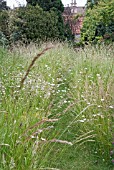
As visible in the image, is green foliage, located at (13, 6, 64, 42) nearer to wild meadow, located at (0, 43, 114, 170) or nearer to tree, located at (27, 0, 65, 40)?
tree, located at (27, 0, 65, 40)

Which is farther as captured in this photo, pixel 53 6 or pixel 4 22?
pixel 53 6

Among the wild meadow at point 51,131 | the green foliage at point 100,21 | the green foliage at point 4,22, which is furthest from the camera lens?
the green foliage at point 4,22

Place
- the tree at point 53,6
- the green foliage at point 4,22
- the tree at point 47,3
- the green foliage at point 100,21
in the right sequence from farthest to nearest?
the tree at point 47,3 → the tree at point 53,6 → the green foliage at point 4,22 → the green foliage at point 100,21

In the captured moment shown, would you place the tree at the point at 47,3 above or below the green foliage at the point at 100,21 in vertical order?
above

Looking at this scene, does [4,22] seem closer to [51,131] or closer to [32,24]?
[32,24]

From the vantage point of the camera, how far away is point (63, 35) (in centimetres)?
1359

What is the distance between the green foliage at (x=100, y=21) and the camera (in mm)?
8484

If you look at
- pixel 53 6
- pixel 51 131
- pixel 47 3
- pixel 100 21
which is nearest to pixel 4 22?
pixel 47 3

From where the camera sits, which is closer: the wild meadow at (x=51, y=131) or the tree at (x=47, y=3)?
the wild meadow at (x=51, y=131)

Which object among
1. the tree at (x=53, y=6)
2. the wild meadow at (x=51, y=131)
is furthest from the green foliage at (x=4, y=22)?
the wild meadow at (x=51, y=131)

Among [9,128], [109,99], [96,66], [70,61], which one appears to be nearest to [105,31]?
[70,61]

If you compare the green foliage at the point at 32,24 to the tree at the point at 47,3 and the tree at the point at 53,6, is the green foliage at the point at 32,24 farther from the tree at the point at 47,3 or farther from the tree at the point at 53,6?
the tree at the point at 47,3

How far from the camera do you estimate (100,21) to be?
30.8 ft

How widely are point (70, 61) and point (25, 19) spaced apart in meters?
5.48
